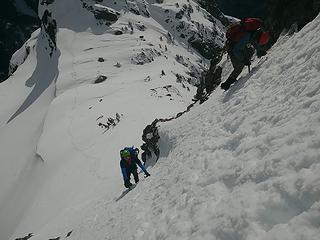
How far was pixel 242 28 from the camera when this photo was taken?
40.5 feet

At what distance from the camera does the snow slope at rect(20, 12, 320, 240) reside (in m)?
6.07

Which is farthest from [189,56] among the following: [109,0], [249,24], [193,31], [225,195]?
[225,195]

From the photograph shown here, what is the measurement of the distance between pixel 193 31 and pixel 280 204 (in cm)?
8286

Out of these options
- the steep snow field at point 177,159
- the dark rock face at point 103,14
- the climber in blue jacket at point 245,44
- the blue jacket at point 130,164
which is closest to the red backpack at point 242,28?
the climber in blue jacket at point 245,44

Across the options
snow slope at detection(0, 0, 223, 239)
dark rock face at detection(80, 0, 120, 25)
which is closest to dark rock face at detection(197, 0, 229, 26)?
snow slope at detection(0, 0, 223, 239)

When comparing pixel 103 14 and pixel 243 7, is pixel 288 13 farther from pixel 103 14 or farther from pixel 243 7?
pixel 243 7

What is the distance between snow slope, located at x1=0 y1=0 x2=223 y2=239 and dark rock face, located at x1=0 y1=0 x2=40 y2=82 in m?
25.4

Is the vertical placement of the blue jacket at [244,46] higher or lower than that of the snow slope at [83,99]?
higher

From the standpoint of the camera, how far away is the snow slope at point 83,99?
28750 millimetres

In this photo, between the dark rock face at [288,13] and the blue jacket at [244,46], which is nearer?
the blue jacket at [244,46]

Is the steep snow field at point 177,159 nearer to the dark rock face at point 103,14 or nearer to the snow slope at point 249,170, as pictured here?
the snow slope at point 249,170

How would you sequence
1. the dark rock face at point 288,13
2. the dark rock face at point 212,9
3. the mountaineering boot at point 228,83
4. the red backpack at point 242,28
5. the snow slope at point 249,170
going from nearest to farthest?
1. the snow slope at point 249,170
2. the red backpack at point 242,28
3. the mountaineering boot at point 228,83
4. the dark rock face at point 288,13
5. the dark rock face at point 212,9

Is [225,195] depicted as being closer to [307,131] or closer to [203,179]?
[203,179]

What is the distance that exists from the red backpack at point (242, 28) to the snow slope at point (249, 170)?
105 cm
